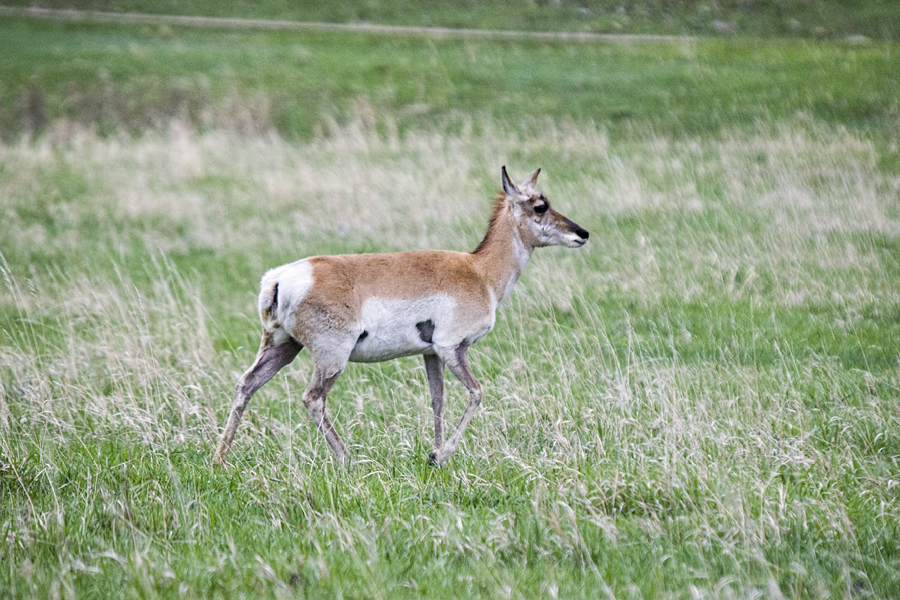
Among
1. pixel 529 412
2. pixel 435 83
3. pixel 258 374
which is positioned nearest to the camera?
pixel 258 374

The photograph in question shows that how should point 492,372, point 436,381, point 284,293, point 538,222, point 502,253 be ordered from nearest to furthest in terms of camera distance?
1. point 284,293
2. point 436,381
3. point 502,253
4. point 538,222
5. point 492,372

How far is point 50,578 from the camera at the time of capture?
437 centimetres

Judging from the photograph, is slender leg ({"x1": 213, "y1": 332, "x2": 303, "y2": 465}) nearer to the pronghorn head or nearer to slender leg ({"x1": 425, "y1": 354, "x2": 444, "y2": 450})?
slender leg ({"x1": 425, "y1": 354, "x2": 444, "y2": 450})

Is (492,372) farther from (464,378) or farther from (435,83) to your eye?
(435,83)

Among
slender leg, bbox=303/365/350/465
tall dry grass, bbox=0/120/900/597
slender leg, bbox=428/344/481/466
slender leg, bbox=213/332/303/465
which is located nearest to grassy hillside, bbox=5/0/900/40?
tall dry grass, bbox=0/120/900/597

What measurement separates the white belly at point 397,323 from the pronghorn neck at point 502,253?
59 cm

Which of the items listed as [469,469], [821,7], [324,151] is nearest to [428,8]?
[821,7]

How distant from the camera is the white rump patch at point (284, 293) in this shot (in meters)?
6.22

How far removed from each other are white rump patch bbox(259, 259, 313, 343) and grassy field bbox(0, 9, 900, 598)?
81 centimetres

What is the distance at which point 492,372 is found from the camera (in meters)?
8.09

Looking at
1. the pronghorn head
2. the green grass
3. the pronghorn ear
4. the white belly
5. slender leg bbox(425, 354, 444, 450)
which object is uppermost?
the pronghorn ear

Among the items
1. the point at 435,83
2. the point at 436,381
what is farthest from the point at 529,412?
the point at 435,83

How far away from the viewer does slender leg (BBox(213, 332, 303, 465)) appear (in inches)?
249

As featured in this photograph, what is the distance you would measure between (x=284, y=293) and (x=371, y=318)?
62cm
